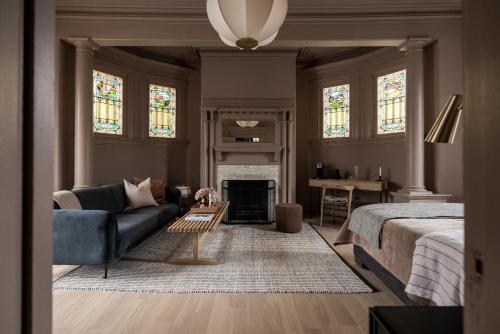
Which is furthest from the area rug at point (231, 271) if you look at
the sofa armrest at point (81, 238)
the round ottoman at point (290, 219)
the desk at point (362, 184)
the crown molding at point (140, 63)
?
the crown molding at point (140, 63)

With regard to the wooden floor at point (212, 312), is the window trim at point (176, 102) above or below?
above

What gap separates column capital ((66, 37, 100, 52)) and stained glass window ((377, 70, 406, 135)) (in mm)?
5191

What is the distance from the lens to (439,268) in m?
1.81

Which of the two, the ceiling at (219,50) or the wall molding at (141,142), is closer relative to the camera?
the wall molding at (141,142)

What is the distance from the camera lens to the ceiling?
6.28 meters

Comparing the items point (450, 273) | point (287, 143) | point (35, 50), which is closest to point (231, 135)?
point (287, 143)

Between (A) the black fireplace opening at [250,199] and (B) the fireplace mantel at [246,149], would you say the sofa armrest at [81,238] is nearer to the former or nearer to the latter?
(A) the black fireplace opening at [250,199]

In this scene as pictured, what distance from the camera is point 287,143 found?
629 centimetres

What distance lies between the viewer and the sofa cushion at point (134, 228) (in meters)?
3.16

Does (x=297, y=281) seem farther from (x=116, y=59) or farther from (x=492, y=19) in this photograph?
(x=116, y=59)

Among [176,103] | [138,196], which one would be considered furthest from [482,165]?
[176,103]

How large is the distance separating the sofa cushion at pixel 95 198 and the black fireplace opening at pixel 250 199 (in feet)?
7.71

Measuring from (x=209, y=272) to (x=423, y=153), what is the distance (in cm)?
366

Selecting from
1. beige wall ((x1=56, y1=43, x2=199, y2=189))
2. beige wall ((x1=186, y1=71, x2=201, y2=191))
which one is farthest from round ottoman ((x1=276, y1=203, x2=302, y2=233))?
beige wall ((x1=56, y1=43, x2=199, y2=189))
